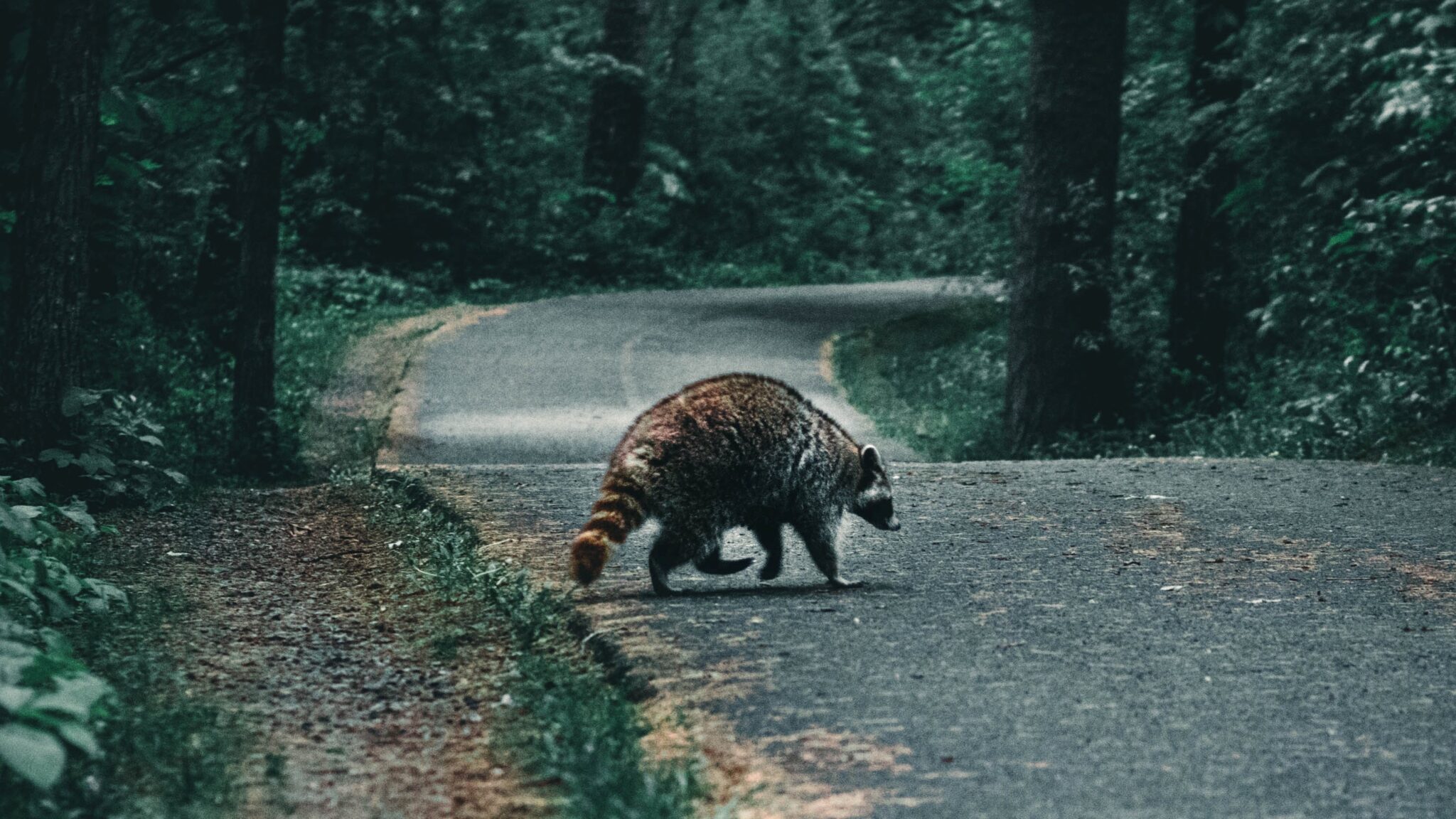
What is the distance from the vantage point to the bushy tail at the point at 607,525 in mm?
6531

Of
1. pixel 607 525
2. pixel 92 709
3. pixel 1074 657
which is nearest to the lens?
pixel 92 709

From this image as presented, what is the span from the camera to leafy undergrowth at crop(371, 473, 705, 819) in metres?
4.55

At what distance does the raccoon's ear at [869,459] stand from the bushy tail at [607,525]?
55.6 inches

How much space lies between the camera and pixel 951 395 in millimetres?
21359

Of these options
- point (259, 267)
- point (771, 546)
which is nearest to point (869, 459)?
point (771, 546)

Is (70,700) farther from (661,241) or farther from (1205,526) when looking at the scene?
(661,241)

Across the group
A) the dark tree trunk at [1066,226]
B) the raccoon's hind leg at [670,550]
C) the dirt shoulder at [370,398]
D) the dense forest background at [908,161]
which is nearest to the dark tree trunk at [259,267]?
the dense forest background at [908,161]

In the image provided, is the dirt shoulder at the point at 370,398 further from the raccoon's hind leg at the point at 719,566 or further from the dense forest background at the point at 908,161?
the raccoon's hind leg at the point at 719,566

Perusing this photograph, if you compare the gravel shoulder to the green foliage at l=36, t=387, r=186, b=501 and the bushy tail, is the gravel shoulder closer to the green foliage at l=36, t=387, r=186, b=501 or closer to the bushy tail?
the bushy tail

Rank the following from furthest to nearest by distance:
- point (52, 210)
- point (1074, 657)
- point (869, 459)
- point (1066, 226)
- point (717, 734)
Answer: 1. point (1066, 226)
2. point (52, 210)
3. point (869, 459)
4. point (1074, 657)
5. point (717, 734)

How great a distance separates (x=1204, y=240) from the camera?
60.8ft

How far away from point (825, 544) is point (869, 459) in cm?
54

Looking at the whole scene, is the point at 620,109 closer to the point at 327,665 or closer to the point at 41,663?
the point at 327,665

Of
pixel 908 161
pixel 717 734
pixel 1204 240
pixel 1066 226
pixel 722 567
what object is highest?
pixel 908 161
